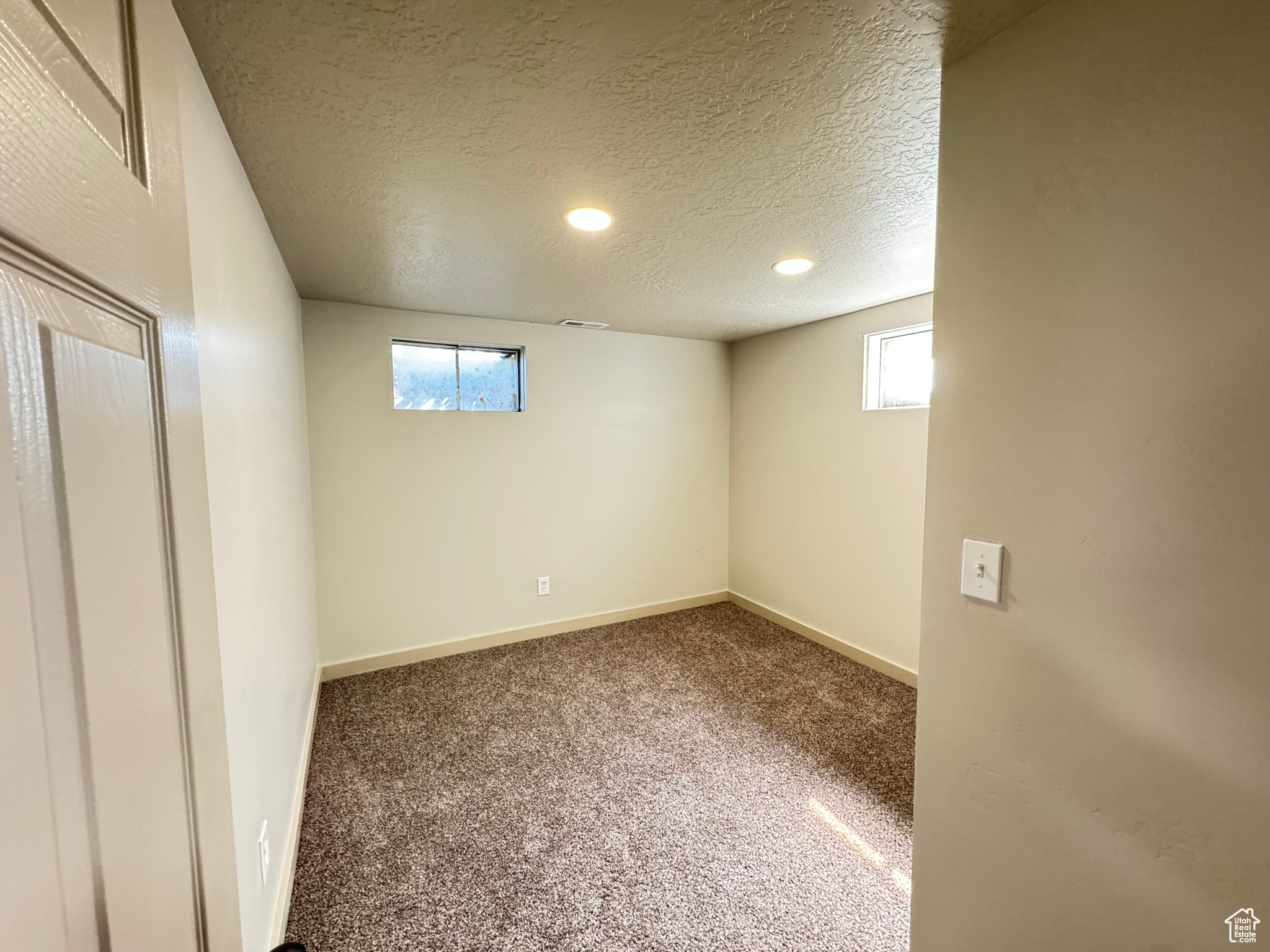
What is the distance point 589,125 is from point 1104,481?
1.27m

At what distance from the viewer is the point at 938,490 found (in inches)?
42.9

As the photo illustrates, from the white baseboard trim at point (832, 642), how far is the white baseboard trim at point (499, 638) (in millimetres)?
309

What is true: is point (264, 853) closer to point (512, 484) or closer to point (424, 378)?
point (512, 484)

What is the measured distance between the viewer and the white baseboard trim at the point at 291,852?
144 centimetres

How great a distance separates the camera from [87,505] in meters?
0.40

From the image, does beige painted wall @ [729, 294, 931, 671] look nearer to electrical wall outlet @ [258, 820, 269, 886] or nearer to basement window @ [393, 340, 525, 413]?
basement window @ [393, 340, 525, 413]

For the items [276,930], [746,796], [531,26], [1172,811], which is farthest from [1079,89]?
[276,930]

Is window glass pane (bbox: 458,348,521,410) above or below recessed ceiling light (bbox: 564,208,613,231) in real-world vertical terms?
below

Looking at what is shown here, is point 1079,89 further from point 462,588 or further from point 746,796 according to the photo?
point 462,588

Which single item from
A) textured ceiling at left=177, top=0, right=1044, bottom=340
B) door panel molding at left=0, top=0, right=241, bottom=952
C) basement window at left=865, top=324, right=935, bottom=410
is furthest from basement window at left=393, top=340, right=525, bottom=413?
door panel molding at left=0, top=0, right=241, bottom=952

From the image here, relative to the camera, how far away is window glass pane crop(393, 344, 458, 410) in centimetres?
307

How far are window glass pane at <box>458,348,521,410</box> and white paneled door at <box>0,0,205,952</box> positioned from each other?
9.04 ft

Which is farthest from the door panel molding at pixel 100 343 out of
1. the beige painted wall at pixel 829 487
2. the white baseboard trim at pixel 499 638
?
the beige painted wall at pixel 829 487

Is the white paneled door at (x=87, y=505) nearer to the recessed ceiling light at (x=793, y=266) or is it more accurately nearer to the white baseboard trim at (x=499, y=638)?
the recessed ceiling light at (x=793, y=266)
